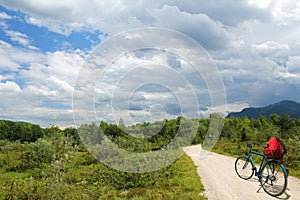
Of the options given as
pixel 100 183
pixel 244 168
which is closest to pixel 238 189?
pixel 244 168

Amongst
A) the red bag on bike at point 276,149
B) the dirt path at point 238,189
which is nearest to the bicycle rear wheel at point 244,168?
the dirt path at point 238,189

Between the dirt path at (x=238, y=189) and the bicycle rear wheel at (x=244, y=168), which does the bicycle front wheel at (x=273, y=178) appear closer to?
the dirt path at (x=238, y=189)

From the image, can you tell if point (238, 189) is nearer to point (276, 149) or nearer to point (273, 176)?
point (273, 176)

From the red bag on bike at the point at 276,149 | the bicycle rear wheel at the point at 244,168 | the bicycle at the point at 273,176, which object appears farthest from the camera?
the bicycle rear wheel at the point at 244,168

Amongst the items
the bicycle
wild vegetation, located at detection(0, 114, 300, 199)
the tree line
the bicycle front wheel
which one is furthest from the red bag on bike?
the tree line

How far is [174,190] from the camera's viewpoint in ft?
34.0

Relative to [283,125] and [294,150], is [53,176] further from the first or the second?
[283,125]

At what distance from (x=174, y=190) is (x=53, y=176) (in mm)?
4598

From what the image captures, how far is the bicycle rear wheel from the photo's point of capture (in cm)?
1134

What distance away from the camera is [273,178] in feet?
30.0

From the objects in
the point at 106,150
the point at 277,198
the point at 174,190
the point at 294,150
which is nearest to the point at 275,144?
the point at 277,198

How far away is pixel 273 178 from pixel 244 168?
262cm

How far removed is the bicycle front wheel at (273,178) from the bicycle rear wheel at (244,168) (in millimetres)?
1485

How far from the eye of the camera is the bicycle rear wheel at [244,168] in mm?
11336
